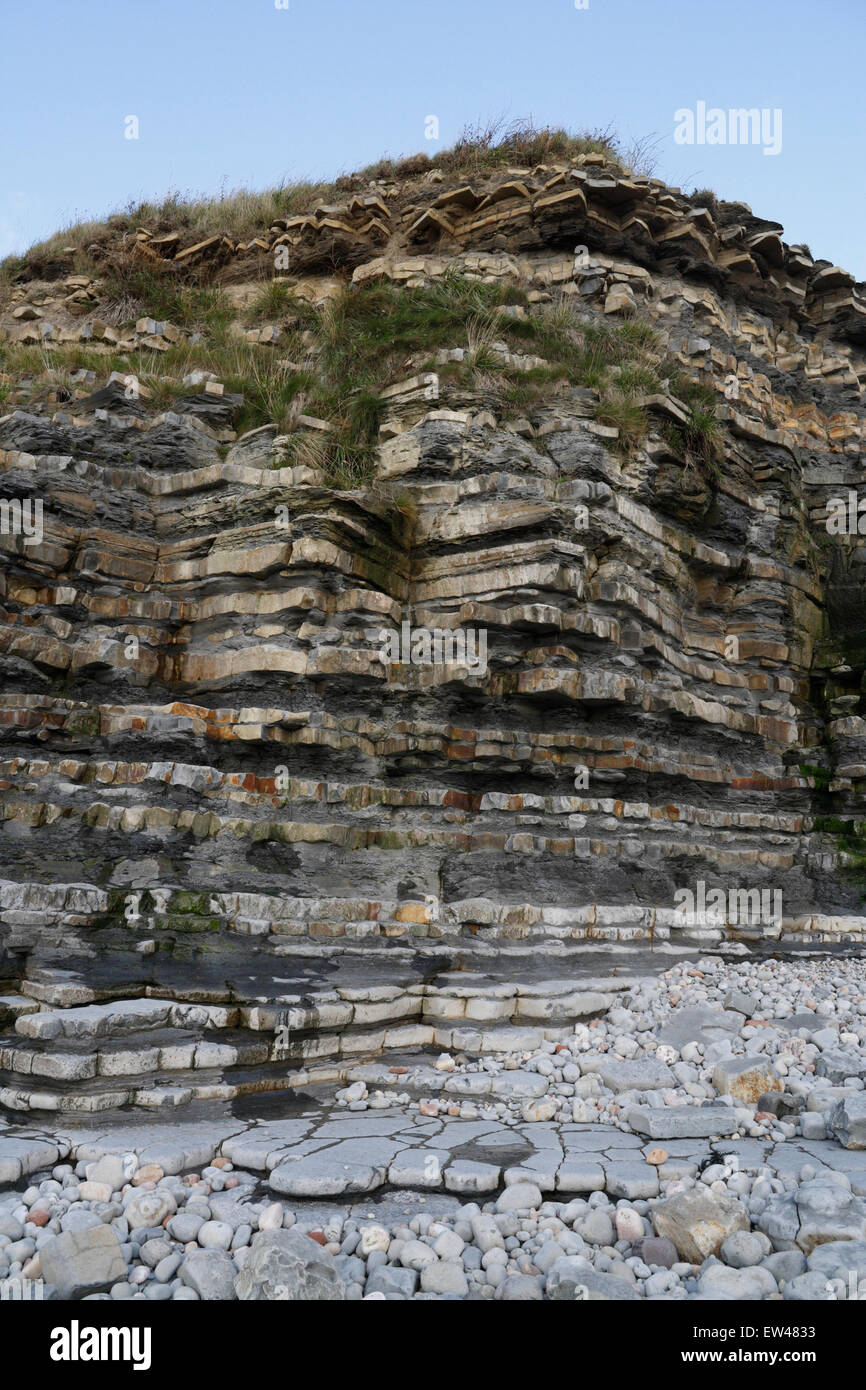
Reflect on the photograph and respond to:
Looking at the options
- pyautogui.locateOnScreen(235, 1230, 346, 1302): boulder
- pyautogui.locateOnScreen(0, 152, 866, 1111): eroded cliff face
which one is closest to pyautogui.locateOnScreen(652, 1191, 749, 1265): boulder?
pyautogui.locateOnScreen(235, 1230, 346, 1302): boulder

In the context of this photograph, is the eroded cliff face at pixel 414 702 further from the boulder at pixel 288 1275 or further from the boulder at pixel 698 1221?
the boulder at pixel 698 1221

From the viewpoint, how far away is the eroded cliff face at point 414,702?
565cm

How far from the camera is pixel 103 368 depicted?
1122 cm

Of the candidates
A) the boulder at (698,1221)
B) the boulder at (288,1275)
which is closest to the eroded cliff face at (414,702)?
the boulder at (288,1275)

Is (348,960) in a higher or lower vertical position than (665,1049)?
higher

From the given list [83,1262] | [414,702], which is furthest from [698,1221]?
[414,702]

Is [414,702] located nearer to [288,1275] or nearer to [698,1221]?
[698,1221]

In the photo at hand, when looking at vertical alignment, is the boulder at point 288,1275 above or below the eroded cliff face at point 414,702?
below

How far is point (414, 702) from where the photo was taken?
7820 mm

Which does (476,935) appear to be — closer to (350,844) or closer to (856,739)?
(350,844)

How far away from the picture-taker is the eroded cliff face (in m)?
5.65

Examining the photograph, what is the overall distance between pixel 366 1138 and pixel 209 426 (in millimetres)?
7925

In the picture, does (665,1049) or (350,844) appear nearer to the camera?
(665,1049)
